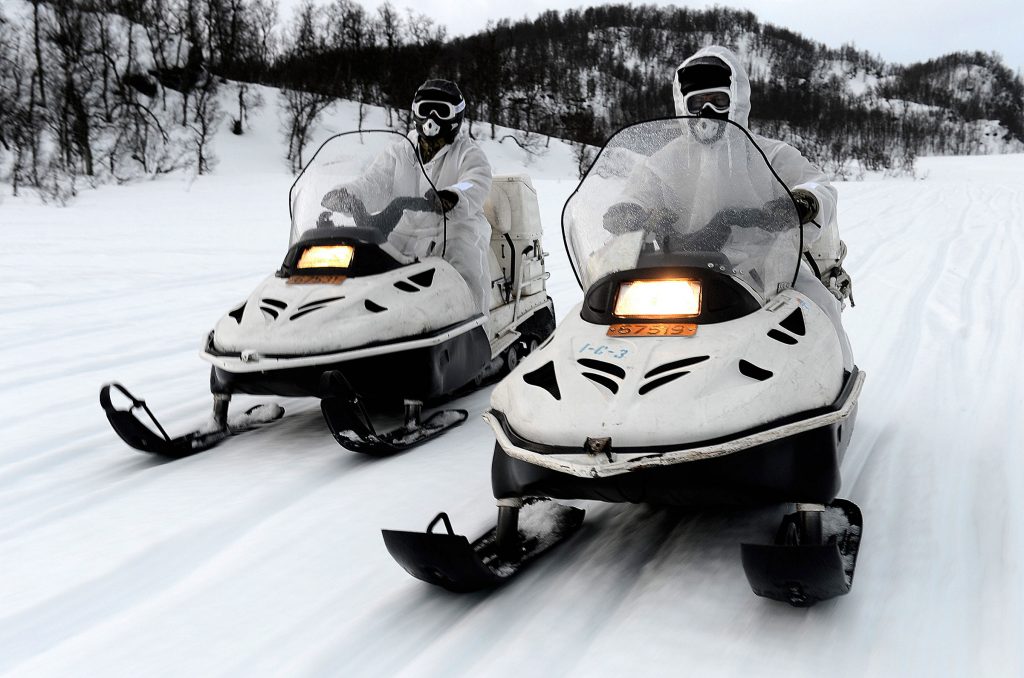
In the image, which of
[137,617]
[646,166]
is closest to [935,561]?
[646,166]

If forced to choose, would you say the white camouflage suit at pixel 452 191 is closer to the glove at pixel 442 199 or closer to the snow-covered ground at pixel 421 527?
the glove at pixel 442 199

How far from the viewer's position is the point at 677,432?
82.0 inches

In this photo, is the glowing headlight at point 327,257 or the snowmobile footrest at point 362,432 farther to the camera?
the glowing headlight at point 327,257

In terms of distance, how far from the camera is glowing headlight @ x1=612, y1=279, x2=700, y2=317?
247cm

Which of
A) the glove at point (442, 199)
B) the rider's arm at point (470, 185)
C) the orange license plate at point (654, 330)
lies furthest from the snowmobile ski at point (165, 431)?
the orange license plate at point (654, 330)

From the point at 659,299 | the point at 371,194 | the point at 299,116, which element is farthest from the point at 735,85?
the point at 299,116

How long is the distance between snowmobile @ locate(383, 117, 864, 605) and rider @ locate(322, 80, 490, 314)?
4.56ft

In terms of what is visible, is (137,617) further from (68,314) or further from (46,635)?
(68,314)

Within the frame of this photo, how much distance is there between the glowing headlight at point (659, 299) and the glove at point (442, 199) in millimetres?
1876

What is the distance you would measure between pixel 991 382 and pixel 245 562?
11.9 feet

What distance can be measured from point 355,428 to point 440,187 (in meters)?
1.85

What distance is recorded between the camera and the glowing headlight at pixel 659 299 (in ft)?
8.11

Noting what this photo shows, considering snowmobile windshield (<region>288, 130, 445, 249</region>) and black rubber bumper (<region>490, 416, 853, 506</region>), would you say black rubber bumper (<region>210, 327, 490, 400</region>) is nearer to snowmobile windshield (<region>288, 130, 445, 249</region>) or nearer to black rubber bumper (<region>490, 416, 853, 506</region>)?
snowmobile windshield (<region>288, 130, 445, 249</region>)

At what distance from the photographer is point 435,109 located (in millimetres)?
4609
